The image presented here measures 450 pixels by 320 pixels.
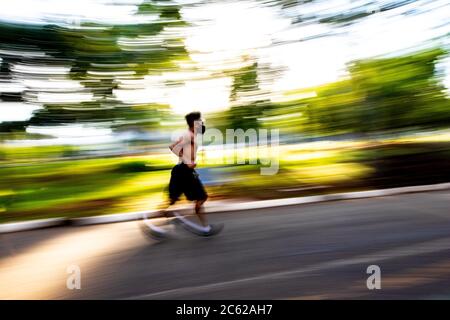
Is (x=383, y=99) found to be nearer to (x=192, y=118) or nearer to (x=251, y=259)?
(x=192, y=118)

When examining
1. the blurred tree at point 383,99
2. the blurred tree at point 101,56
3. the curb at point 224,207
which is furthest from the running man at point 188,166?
the blurred tree at point 383,99

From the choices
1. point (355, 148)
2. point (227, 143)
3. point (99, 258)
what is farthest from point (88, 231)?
point (355, 148)

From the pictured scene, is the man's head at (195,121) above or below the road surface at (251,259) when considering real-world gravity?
above

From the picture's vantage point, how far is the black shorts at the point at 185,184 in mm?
4340

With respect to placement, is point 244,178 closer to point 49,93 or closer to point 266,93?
point 266,93

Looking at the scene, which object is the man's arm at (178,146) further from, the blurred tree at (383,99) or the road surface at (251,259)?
the blurred tree at (383,99)

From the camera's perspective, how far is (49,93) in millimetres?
7367

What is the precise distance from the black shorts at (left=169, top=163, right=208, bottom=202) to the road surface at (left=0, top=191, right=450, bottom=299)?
620mm

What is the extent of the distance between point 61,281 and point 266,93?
6359 mm

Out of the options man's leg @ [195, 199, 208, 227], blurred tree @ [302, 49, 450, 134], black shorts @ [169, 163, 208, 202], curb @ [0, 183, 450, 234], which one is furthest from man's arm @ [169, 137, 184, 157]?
blurred tree @ [302, 49, 450, 134]

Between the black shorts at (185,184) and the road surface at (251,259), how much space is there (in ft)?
2.03

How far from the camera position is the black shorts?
4.34m

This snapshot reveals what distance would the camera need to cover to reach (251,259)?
400 centimetres

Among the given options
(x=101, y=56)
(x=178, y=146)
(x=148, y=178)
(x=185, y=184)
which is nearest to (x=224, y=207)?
(x=185, y=184)
